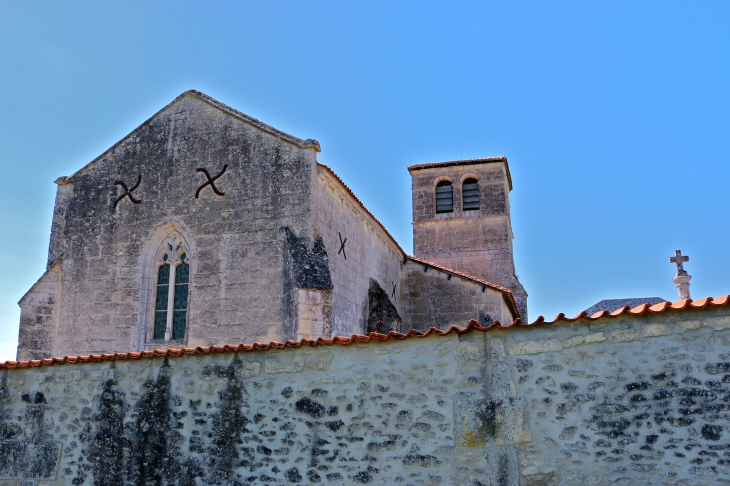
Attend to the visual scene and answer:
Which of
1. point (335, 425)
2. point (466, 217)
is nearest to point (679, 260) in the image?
point (466, 217)

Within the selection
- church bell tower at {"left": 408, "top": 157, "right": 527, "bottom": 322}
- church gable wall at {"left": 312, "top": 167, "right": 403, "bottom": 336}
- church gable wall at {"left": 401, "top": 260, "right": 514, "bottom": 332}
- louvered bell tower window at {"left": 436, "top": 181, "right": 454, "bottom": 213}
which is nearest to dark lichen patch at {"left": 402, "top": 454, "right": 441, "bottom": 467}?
church gable wall at {"left": 312, "top": 167, "right": 403, "bottom": 336}

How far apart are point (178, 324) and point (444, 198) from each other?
13780 millimetres

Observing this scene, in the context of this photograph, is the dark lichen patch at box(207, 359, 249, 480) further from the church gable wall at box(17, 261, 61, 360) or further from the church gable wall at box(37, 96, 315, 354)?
the church gable wall at box(17, 261, 61, 360)

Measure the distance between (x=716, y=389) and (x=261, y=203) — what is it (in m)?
7.96

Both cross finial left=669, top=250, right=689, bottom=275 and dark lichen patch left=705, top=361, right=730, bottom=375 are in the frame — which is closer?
dark lichen patch left=705, top=361, right=730, bottom=375

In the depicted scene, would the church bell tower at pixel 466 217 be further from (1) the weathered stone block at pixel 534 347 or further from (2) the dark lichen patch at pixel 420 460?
(2) the dark lichen patch at pixel 420 460

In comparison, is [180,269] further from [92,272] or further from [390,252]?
[390,252]

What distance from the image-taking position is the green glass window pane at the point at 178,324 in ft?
37.5

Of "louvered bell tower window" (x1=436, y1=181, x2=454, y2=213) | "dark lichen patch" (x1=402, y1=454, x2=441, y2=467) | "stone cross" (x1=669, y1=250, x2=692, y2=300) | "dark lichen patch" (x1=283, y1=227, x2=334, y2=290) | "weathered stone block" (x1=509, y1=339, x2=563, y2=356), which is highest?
"louvered bell tower window" (x1=436, y1=181, x2=454, y2=213)

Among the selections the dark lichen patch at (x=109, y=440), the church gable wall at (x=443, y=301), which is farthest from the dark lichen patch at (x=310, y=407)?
the church gable wall at (x=443, y=301)

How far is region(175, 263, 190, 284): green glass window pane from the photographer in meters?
11.6

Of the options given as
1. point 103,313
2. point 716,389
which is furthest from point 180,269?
point 716,389

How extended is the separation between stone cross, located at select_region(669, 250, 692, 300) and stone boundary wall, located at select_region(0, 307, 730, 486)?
14.2 meters

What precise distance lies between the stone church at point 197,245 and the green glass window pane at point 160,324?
20mm
